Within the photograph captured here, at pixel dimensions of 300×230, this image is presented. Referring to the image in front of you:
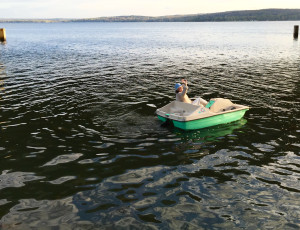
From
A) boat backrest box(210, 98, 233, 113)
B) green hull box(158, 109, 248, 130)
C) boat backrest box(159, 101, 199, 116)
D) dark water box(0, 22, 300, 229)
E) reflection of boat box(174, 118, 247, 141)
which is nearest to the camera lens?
dark water box(0, 22, 300, 229)

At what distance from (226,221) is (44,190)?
5.18m

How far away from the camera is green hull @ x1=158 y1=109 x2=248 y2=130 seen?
12.8m

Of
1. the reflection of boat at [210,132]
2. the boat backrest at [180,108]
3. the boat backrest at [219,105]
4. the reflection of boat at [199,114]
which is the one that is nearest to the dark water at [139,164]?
the reflection of boat at [210,132]

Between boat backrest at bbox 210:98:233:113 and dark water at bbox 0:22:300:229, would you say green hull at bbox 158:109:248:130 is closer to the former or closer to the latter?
dark water at bbox 0:22:300:229

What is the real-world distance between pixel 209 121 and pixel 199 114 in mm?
825

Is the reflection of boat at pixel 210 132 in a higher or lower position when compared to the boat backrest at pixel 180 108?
lower

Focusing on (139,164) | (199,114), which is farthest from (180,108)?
(139,164)

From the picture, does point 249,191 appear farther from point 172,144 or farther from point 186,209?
point 172,144

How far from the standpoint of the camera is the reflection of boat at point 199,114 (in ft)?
41.7

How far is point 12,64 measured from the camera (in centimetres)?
3422

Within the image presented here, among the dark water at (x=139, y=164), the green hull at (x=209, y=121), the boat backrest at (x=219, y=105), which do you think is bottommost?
the dark water at (x=139, y=164)

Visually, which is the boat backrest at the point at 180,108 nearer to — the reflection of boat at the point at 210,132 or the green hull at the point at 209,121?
the green hull at the point at 209,121

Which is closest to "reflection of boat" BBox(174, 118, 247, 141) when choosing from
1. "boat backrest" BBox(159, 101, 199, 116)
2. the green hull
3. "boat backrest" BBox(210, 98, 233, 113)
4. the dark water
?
the dark water

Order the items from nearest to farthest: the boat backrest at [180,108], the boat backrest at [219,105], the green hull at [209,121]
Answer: the green hull at [209,121] < the boat backrest at [180,108] < the boat backrest at [219,105]
